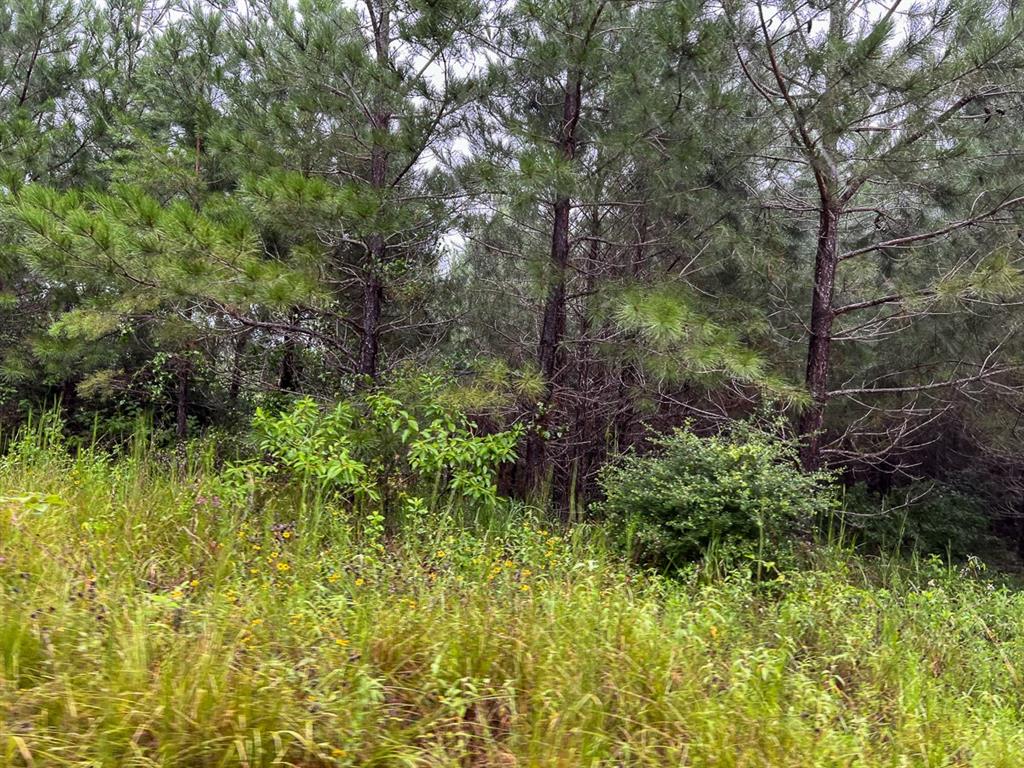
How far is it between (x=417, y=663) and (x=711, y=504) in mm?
3170

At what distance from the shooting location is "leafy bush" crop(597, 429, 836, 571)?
5.01 meters

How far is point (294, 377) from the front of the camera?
8.45 m

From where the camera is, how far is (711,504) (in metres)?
5.07

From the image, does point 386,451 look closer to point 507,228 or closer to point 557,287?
point 557,287

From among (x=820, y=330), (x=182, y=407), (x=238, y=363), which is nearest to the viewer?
(x=820, y=330)

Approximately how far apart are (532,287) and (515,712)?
15.0 feet

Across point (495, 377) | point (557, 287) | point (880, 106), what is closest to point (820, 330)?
point (880, 106)

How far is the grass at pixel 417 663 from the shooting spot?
1970 mm

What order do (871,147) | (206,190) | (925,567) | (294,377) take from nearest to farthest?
(871,147) → (925,567) → (206,190) → (294,377)

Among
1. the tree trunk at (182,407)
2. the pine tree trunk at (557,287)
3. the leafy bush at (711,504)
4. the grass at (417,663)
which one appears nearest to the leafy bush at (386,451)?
the grass at (417,663)

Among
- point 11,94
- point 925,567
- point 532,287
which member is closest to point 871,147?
point 532,287

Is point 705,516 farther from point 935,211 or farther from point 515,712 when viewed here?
point 935,211

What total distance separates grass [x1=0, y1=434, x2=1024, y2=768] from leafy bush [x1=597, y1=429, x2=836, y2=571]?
3.59 feet

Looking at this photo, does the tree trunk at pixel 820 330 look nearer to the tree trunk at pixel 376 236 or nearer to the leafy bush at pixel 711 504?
the leafy bush at pixel 711 504
